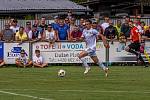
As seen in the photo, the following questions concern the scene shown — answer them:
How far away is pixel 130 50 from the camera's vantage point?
29.9m

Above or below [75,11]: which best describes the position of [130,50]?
below

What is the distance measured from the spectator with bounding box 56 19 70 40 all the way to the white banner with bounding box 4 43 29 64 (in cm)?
170

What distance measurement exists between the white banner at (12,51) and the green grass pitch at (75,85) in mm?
3761

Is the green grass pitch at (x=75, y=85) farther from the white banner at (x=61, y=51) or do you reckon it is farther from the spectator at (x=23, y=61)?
the white banner at (x=61, y=51)

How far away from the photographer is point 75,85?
1959cm

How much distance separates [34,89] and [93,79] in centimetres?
417

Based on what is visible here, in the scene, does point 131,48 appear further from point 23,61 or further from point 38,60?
point 23,61

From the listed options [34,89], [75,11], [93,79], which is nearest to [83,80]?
[93,79]

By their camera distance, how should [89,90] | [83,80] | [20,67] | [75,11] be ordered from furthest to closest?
[75,11]
[20,67]
[83,80]
[89,90]

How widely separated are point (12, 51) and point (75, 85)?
10.6m

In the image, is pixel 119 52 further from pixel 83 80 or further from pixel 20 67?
pixel 83 80

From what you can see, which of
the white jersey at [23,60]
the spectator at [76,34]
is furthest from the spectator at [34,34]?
the spectator at [76,34]

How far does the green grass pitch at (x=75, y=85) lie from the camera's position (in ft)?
54.1

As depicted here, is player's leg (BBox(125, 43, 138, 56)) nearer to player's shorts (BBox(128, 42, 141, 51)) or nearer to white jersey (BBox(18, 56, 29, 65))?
player's shorts (BBox(128, 42, 141, 51))
